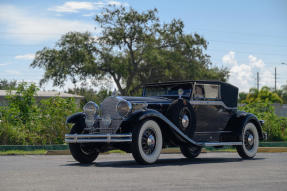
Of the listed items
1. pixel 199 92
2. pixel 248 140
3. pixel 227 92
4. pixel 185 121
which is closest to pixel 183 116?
pixel 185 121

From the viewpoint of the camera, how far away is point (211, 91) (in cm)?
1215

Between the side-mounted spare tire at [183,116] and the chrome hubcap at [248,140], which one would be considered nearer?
the side-mounted spare tire at [183,116]

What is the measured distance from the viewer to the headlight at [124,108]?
992cm

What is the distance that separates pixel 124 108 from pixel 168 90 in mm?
2425

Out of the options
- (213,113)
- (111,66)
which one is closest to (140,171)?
(213,113)

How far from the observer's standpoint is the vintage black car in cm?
971

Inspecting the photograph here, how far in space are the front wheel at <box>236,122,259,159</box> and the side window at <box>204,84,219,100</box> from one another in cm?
114

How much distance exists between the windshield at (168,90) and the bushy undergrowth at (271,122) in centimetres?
848

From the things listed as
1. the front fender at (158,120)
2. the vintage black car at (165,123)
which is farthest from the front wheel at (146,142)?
the front fender at (158,120)

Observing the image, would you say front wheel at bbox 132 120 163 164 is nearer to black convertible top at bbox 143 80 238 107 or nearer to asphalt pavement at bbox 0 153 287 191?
asphalt pavement at bbox 0 153 287 191

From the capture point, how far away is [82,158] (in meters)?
10.4

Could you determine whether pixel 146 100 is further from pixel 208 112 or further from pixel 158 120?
pixel 208 112

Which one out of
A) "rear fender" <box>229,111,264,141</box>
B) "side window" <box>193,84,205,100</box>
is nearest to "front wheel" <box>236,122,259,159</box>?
"rear fender" <box>229,111,264,141</box>

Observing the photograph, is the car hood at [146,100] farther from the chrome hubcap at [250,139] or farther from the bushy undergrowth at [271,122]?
the bushy undergrowth at [271,122]
